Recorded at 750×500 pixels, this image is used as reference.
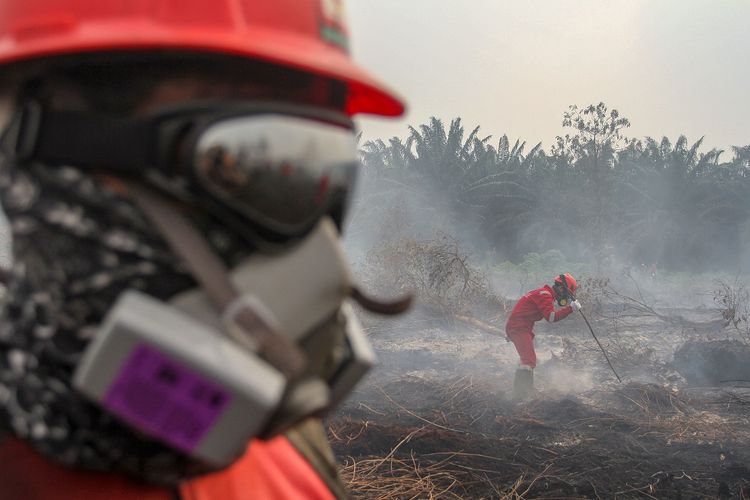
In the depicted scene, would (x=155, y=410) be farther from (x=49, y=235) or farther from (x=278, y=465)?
(x=278, y=465)

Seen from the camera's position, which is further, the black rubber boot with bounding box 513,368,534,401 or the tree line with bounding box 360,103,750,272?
the tree line with bounding box 360,103,750,272

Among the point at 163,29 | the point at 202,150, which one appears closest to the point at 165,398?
the point at 202,150

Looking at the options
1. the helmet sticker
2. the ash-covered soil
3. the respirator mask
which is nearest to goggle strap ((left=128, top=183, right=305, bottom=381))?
the respirator mask

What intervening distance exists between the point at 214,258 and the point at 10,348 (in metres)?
0.29

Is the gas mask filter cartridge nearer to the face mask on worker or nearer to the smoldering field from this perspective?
the smoldering field

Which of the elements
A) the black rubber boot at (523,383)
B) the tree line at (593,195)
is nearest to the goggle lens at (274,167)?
the black rubber boot at (523,383)

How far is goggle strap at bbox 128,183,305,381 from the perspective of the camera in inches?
32.4

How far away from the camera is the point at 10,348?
852 mm

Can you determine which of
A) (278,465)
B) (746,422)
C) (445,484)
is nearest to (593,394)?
(746,422)

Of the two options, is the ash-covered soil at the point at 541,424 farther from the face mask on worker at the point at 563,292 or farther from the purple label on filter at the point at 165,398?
the purple label on filter at the point at 165,398

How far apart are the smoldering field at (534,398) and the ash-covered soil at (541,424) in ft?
0.08

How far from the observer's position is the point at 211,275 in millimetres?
832

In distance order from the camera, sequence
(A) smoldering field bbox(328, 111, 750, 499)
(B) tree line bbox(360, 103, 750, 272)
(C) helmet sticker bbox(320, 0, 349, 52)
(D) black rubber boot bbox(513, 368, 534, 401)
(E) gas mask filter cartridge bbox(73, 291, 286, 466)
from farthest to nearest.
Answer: (B) tree line bbox(360, 103, 750, 272) < (D) black rubber boot bbox(513, 368, 534, 401) < (A) smoldering field bbox(328, 111, 750, 499) < (C) helmet sticker bbox(320, 0, 349, 52) < (E) gas mask filter cartridge bbox(73, 291, 286, 466)

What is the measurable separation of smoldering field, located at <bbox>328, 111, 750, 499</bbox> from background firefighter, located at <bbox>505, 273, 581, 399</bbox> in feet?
1.01
